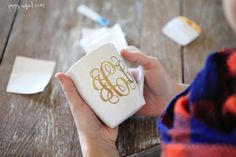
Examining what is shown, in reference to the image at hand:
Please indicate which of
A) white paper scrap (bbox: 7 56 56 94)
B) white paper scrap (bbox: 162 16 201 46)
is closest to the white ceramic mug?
white paper scrap (bbox: 7 56 56 94)

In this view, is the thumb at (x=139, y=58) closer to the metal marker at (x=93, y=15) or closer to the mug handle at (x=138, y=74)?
the mug handle at (x=138, y=74)

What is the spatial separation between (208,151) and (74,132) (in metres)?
0.31

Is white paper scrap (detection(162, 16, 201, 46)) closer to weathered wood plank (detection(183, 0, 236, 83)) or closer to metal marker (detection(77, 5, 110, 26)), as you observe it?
weathered wood plank (detection(183, 0, 236, 83))

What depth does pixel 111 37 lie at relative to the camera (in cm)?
87

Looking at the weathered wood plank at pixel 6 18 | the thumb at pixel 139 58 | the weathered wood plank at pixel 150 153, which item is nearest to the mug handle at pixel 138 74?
the thumb at pixel 139 58

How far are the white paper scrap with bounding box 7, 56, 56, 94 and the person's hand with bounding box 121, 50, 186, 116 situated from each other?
184 mm

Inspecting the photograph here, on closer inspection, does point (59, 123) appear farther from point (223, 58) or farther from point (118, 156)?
point (223, 58)

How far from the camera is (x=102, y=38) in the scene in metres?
0.87

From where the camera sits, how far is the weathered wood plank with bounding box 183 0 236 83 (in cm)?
83

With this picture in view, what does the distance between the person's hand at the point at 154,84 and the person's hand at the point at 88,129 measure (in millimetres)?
97

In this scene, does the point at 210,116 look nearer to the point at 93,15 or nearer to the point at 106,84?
the point at 106,84

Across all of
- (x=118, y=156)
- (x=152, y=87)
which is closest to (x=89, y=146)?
(x=118, y=156)

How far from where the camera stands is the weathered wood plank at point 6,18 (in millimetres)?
853

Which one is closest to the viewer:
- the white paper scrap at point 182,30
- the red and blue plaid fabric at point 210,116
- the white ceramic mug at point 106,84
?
the red and blue plaid fabric at point 210,116
